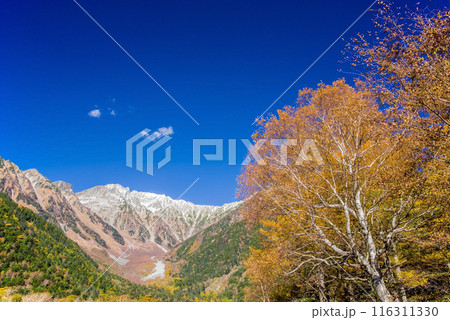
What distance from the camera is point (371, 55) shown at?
6.46m

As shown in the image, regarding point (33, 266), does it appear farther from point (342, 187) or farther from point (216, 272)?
point (342, 187)

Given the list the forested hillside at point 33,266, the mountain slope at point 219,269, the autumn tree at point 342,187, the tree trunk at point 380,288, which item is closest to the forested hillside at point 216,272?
the mountain slope at point 219,269

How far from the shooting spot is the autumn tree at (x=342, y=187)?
653cm

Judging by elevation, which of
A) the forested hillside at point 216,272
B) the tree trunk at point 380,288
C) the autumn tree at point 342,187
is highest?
the autumn tree at point 342,187

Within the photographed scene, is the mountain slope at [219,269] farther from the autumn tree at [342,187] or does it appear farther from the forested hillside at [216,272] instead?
the autumn tree at [342,187]

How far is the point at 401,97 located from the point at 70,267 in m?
94.4

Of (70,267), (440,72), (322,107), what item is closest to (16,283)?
(70,267)

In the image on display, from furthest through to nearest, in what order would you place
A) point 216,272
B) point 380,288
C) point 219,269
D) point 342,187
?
point 216,272 < point 219,269 < point 342,187 < point 380,288

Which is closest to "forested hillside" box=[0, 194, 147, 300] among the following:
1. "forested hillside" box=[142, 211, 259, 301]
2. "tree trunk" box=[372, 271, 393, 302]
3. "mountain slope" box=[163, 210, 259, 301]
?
"forested hillside" box=[142, 211, 259, 301]

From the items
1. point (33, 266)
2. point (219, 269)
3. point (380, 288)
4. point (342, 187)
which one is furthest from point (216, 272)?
point (380, 288)

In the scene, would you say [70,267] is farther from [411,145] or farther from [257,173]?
[411,145]

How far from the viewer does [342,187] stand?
960 cm

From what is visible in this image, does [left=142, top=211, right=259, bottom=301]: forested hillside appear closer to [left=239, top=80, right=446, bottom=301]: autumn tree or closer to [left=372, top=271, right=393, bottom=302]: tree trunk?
[left=239, top=80, right=446, bottom=301]: autumn tree
